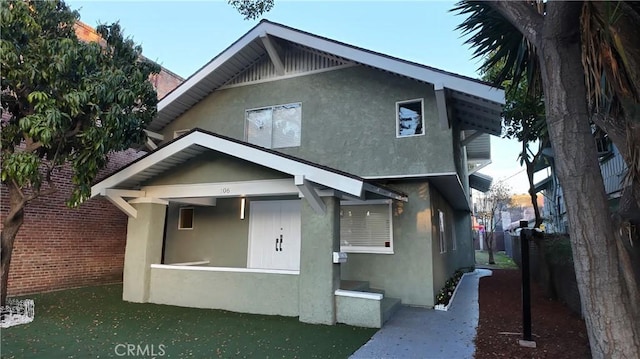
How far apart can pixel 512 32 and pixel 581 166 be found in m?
2.67

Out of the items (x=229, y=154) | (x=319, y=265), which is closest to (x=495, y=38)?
(x=319, y=265)

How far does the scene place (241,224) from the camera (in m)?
11.1

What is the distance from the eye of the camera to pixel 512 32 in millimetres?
5680

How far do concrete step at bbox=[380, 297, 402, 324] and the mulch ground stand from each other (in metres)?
1.74

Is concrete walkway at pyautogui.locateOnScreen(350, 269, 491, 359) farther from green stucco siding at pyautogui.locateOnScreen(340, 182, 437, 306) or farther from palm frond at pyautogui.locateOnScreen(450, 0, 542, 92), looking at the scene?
palm frond at pyautogui.locateOnScreen(450, 0, 542, 92)

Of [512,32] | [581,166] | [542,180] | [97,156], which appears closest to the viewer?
[581,166]

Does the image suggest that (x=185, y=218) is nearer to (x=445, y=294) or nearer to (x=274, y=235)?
(x=274, y=235)

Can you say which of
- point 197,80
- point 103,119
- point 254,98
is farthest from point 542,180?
point 103,119

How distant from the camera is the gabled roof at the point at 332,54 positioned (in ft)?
27.6

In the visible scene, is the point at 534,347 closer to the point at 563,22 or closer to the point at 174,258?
the point at 563,22

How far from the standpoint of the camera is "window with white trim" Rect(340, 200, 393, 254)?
985 centimetres

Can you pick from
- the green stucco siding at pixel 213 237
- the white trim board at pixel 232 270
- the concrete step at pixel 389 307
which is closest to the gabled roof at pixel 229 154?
the white trim board at pixel 232 270

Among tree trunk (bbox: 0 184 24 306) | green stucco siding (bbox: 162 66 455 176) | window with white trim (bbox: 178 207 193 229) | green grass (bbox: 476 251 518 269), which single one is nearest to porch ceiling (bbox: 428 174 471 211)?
green stucco siding (bbox: 162 66 455 176)

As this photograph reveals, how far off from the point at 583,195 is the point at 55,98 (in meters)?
8.92
